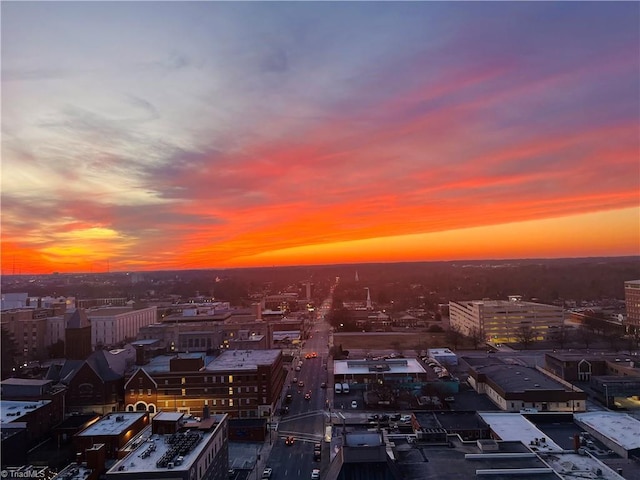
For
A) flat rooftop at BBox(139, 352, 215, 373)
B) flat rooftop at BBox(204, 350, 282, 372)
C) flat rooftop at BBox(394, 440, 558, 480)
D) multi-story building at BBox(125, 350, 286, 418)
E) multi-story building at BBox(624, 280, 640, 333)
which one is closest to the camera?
flat rooftop at BBox(394, 440, 558, 480)

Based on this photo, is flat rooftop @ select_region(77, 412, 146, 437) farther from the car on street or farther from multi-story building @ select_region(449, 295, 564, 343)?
multi-story building @ select_region(449, 295, 564, 343)

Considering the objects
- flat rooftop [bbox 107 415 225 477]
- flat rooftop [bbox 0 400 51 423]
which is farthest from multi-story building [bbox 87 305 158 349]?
flat rooftop [bbox 107 415 225 477]

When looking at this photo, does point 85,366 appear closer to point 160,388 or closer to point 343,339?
point 160,388

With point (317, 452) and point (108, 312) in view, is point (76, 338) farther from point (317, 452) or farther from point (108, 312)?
point (317, 452)

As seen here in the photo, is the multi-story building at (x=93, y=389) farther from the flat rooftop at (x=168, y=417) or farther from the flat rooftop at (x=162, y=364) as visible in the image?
the flat rooftop at (x=168, y=417)

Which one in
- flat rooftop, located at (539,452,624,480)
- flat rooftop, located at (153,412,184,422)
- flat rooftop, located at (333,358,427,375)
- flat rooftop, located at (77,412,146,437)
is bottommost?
flat rooftop, located at (333,358,427,375)

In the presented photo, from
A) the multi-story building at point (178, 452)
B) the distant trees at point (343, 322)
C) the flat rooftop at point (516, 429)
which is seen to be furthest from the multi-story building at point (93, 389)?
the distant trees at point (343, 322)

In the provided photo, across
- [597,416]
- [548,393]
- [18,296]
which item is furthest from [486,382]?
[18,296]

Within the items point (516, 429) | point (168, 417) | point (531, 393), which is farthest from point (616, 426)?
point (168, 417)
